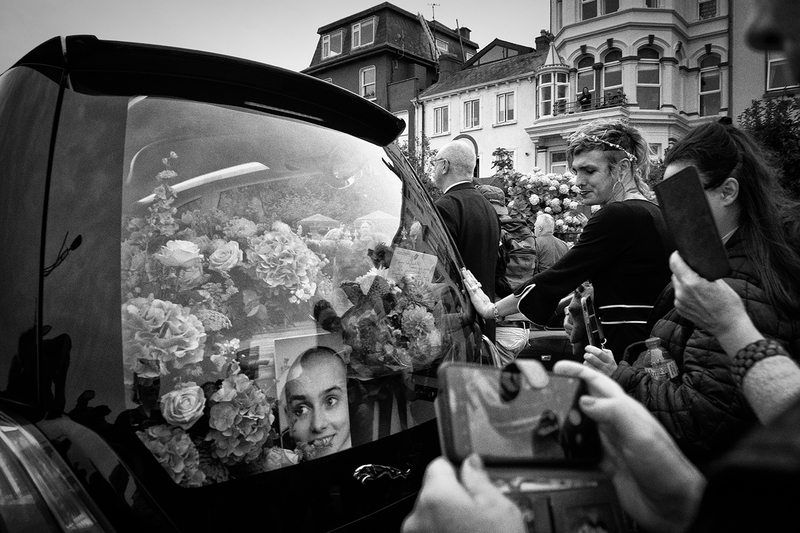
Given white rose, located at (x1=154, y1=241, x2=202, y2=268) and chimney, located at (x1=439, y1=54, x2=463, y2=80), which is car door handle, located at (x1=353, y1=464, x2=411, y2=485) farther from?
chimney, located at (x1=439, y1=54, x2=463, y2=80)

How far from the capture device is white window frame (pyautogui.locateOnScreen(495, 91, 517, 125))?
29672 millimetres

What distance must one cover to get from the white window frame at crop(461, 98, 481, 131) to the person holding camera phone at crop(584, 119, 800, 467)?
30.0m

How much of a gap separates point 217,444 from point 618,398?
3.14 ft

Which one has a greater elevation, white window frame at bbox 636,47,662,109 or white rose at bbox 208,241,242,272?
white window frame at bbox 636,47,662,109

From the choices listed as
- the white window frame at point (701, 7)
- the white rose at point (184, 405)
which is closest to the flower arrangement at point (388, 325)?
the white rose at point (184, 405)

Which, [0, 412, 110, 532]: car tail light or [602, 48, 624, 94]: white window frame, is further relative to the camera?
[602, 48, 624, 94]: white window frame

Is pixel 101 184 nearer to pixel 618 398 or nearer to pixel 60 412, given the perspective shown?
pixel 60 412

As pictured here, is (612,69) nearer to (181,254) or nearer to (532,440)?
(181,254)

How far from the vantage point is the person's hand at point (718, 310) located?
1.34 meters

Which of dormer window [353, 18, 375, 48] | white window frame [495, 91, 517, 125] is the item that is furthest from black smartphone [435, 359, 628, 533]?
dormer window [353, 18, 375, 48]

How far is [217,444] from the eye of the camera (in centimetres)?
142

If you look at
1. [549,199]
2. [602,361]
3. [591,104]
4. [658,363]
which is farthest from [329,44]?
[658,363]

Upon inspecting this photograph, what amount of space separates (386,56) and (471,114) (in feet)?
25.3

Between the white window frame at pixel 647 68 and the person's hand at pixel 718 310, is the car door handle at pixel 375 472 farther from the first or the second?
the white window frame at pixel 647 68
